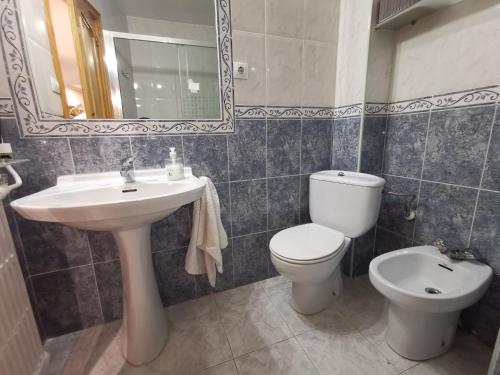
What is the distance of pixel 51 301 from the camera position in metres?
1.12

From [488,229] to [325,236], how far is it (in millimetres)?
681

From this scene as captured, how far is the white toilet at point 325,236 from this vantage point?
3.52 feet

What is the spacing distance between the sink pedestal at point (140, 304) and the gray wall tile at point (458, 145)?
1.43 metres

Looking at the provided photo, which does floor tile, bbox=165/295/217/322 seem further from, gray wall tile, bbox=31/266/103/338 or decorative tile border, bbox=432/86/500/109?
decorative tile border, bbox=432/86/500/109

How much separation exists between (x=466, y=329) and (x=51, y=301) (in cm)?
208

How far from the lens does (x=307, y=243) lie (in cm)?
118

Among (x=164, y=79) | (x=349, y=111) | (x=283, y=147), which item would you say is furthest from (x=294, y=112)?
(x=164, y=79)

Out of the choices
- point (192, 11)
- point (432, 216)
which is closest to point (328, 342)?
point (432, 216)

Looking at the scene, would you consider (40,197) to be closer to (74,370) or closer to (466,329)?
(74,370)

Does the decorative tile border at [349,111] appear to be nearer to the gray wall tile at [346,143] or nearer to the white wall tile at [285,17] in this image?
the gray wall tile at [346,143]

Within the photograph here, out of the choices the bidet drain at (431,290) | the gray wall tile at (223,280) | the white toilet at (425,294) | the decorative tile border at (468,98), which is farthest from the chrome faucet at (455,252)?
the gray wall tile at (223,280)

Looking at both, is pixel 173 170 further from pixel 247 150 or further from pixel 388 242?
pixel 388 242

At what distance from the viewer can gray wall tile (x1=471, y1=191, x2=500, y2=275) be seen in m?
0.94

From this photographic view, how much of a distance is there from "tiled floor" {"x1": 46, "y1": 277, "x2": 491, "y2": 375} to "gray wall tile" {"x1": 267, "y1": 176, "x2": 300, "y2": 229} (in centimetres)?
48
